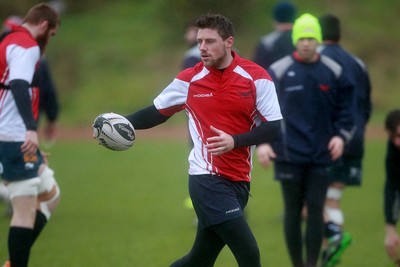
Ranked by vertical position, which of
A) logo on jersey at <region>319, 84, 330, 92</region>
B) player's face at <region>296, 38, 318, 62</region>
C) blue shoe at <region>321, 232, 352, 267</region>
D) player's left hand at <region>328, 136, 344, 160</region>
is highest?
player's face at <region>296, 38, 318, 62</region>

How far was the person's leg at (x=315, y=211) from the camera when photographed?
7.19m

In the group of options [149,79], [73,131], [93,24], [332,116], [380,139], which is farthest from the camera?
[93,24]

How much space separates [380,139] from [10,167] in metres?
14.0

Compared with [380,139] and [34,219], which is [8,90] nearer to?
[34,219]

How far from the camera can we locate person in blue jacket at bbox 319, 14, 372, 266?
26.0ft

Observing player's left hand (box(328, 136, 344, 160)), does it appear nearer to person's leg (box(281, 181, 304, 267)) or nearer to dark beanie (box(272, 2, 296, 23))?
person's leg (box(281, 181, 304, 267))

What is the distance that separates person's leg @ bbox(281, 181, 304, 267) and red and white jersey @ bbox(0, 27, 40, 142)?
7.38ft

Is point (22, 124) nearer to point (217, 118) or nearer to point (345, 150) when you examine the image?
point (217, 118)

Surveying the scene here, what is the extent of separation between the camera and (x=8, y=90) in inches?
264

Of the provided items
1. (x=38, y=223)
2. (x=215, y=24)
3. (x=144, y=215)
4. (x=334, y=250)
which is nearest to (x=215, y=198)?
(x=215, y=24)

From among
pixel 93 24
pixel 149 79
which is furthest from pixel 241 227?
pixel 93 24

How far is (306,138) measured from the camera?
287 inches

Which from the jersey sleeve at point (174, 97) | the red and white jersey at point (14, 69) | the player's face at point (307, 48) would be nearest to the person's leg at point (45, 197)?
the red and white jersey at point (14, 69)

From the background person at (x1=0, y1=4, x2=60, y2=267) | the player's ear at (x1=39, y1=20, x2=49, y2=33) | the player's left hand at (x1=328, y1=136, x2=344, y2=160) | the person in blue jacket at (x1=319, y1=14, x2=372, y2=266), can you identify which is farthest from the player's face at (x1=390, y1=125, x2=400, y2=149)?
the player's ear at (x1=39, y1=20, x2=49, y2=33)
